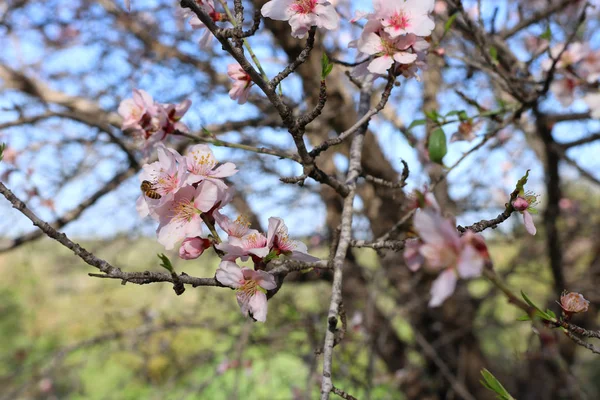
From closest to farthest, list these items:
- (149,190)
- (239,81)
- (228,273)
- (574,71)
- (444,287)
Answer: (444,287)
(228,273)
(149,190)
(239,81)
(574,71)

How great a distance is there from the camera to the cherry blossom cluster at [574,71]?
1.54 m

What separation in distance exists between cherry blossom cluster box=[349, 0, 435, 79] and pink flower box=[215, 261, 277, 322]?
45 cm

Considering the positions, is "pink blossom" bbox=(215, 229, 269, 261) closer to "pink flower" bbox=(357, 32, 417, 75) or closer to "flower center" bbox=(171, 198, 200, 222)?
"flower center" bbox=(171, 198, 200, 222)

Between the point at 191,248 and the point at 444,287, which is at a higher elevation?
the point at 191,248

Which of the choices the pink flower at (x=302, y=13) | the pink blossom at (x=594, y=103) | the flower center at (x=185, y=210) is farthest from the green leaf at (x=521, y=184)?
the pink blossom at (x=594, y=103)

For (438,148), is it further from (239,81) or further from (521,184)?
(239,81)

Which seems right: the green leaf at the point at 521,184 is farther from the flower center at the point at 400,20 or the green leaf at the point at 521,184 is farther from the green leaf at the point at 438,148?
the flower center at the point at 400,20

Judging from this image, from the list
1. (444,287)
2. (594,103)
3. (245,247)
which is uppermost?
(594,103)

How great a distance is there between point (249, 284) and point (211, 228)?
128 millimetres

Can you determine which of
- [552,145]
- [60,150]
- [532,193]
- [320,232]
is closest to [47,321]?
[60,150]

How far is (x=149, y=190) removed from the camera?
0.84 m

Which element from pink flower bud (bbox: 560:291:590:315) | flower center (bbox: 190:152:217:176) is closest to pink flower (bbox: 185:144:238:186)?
flower center (bbox: 190:152:217:176)

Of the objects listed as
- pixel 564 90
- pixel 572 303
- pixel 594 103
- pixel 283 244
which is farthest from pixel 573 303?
pixel 564 90

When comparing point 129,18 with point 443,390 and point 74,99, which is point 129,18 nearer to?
point 74,99
